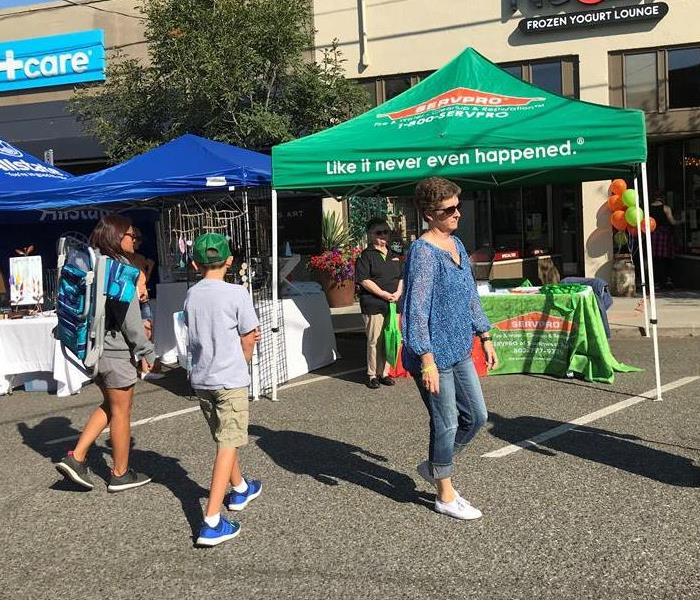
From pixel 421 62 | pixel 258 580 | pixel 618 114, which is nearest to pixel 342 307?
pixel 421 62

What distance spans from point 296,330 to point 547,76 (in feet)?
A: 28.9

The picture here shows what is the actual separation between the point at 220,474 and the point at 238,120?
28.8 feet

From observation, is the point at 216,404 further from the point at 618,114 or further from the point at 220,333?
the point at 618,114

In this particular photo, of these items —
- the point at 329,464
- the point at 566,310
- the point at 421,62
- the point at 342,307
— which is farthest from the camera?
the point at 421,62

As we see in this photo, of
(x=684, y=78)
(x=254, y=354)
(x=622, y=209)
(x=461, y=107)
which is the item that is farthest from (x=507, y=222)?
(x=254, y=354)

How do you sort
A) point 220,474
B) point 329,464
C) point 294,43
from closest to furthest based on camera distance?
1. point 220,474
2. point 329,464
3. point 294,43

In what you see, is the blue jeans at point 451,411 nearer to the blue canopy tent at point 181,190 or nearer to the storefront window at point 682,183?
the blue canopy tent at point 181,190

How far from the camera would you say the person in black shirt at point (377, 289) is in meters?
7.32

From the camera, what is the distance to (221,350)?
394 centimetres

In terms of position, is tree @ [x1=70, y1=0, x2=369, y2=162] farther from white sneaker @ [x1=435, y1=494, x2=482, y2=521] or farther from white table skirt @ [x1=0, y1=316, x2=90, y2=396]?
white sneaker @ [x1=435, y1=494, x2=482, y2=521]

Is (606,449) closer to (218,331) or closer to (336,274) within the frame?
(218,331)

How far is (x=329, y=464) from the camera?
507cm

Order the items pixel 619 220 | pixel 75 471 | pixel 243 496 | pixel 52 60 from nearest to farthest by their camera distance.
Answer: pixel 243 496 → pixel 75 471 → pixel 619 220 → pixel 52 60

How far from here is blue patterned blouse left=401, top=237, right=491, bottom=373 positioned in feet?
12.5
